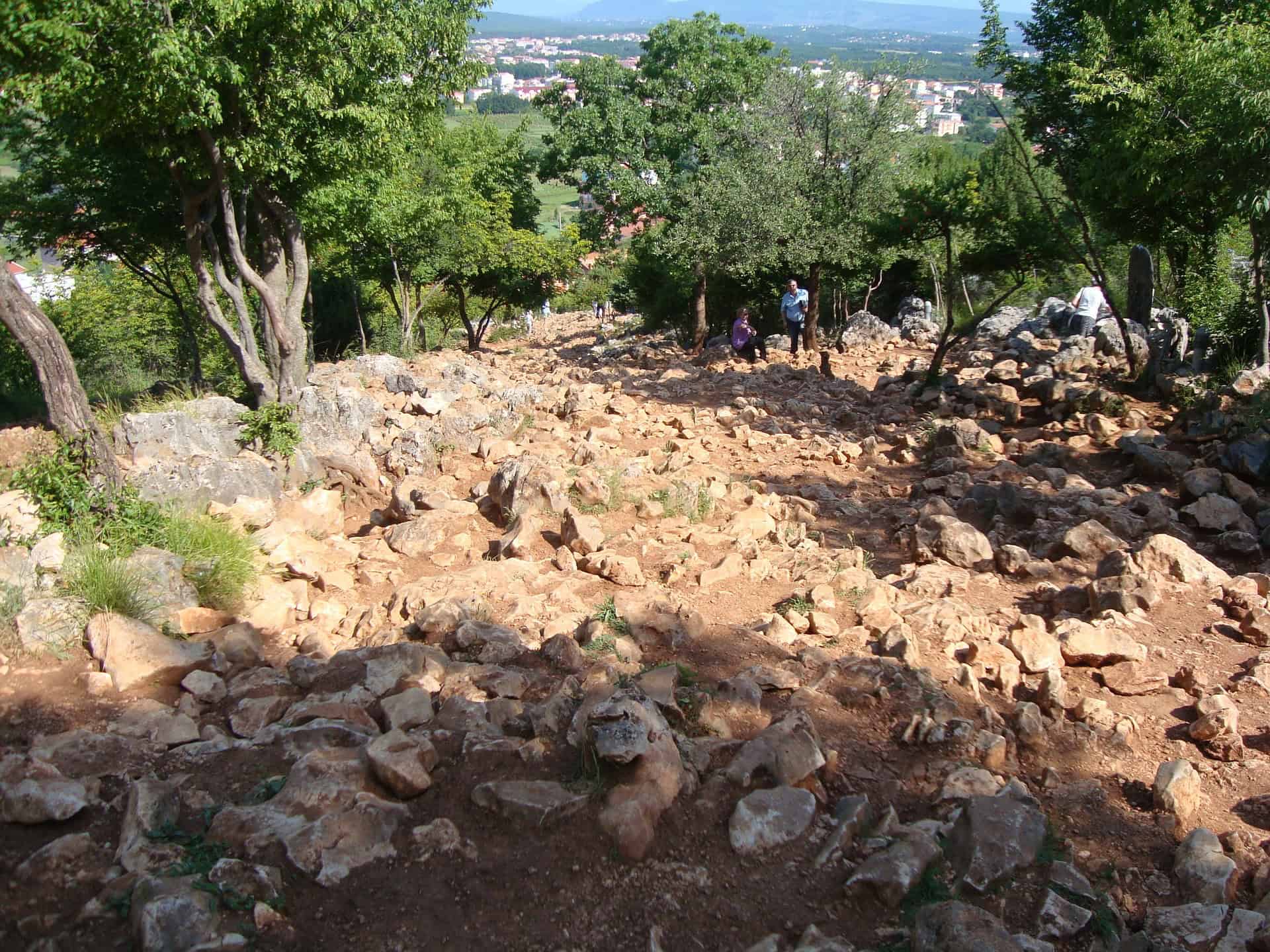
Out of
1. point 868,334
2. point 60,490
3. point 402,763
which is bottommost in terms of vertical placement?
point 868,334

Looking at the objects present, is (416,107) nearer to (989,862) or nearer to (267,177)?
(267,177)

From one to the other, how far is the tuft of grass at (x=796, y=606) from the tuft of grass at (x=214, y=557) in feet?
11.2

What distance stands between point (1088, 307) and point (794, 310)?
506 centimetres

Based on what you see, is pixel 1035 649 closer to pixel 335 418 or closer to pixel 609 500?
pixel 609 500

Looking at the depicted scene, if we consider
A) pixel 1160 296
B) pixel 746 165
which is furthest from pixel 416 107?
pixel 1160 296

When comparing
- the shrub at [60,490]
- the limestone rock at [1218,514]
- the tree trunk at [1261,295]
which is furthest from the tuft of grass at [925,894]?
the tree trunk at [1261,295]

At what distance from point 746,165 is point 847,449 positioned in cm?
729

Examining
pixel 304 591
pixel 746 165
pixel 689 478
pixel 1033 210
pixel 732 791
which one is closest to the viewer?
pixel 732 791

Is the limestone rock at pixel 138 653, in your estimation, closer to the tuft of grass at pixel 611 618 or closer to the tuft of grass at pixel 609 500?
the tuft of grass at pixel 611 618

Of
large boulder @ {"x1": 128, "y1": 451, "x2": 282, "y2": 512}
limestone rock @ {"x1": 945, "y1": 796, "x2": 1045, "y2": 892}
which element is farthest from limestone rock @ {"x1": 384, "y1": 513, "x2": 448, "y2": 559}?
limestone rock @ {"x1": 945, "y1": 796, "x2": 1045, "y2": 892}

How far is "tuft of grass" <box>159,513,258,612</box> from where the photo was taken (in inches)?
224

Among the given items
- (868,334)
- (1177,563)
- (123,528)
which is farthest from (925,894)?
(868,334)

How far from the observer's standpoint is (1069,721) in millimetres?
4582

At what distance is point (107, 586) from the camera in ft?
16.7
